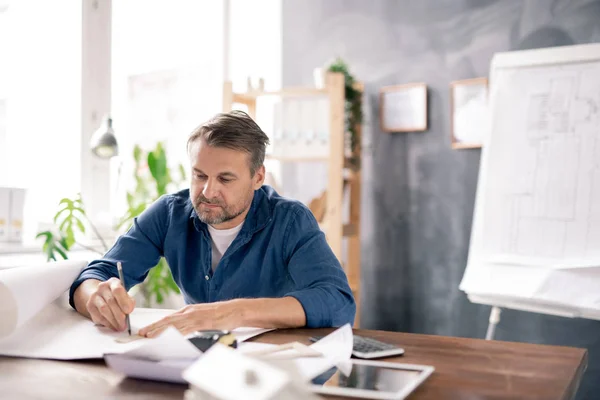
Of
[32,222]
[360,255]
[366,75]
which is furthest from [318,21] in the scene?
[32,222]

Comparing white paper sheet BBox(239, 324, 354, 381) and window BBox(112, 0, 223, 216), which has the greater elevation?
window BBox(112, 0, 223, 216)

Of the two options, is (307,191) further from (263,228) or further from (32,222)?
(263,228)

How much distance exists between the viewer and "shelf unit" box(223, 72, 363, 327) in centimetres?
304

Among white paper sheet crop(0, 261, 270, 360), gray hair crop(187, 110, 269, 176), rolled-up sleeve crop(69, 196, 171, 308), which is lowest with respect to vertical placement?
white paper sheet crop(0, 261, 270, 360)

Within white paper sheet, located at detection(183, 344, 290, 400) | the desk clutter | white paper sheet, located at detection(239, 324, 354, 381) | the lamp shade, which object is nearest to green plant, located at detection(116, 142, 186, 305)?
A: the lamp shade

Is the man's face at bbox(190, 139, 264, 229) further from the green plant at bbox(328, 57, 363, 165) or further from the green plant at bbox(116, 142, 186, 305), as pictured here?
the green plant at bbox(328, 57, 363, 165)

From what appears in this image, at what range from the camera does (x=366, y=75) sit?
337 cm

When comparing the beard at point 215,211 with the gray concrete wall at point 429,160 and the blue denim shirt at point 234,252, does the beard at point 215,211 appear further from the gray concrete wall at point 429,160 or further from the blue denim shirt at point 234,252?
the gray concrete wall at point 429,160

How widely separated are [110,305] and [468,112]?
2272 mm

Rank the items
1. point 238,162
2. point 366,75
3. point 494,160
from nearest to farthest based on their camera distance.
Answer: point 238,162 → point 494,160 → point 366,75

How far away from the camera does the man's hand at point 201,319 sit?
44.1 inches

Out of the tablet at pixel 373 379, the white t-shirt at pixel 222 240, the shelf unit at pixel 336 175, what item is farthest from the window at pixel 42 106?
the tablet at pixel 373 379

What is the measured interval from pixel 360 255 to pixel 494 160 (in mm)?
986

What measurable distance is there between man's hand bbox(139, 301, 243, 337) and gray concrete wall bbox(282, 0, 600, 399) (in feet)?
6.74
